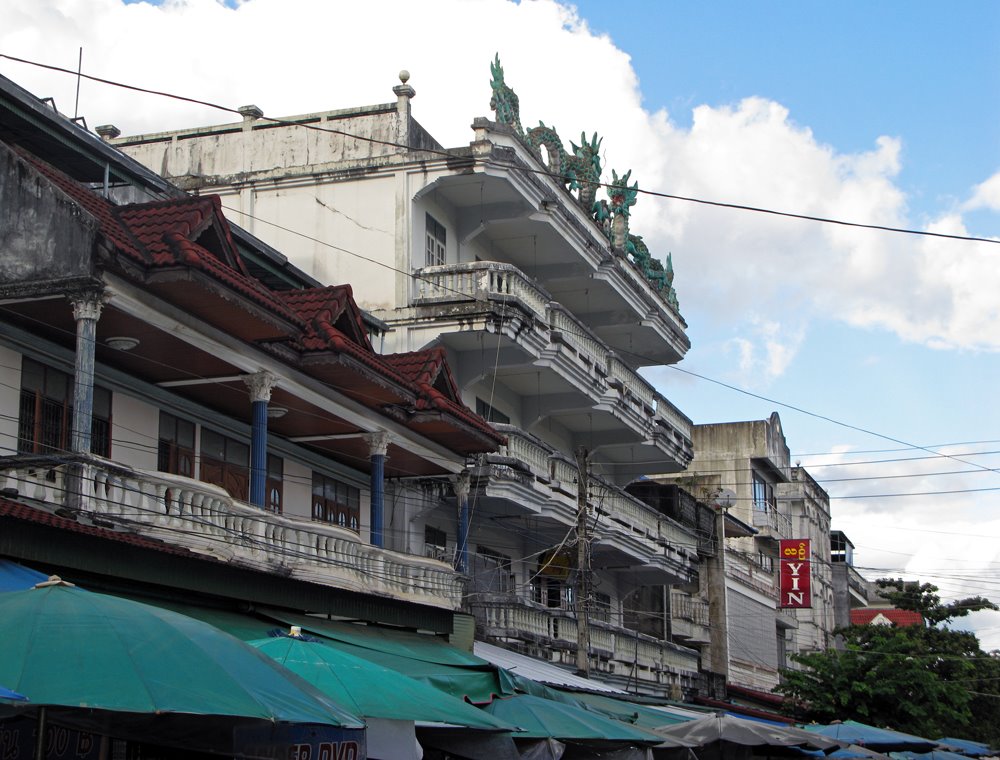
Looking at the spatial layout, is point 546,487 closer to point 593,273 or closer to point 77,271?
point 593,273

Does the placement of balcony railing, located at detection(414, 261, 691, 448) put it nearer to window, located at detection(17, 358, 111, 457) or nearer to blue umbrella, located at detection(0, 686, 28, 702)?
window, located at detection(17, 358, 111, 457)

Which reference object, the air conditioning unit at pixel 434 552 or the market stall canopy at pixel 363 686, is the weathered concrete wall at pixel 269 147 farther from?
the market stall canopy at pixel 363 686

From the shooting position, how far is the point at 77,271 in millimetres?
15766

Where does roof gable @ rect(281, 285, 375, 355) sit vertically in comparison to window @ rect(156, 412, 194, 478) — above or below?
above

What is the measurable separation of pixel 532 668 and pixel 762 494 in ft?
112

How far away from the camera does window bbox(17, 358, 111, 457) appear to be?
1694cm

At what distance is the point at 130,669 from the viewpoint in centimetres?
854

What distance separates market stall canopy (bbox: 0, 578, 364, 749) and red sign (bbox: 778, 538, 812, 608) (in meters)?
41.8

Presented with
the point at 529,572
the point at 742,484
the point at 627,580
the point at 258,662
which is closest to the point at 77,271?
the point at 258,662

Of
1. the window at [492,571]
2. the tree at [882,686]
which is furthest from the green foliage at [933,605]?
the window at [492,571]

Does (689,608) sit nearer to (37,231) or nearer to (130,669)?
(37,231)

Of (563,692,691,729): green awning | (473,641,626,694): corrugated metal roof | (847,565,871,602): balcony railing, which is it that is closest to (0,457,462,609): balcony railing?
(473,641,626,694): corrugated metal roof

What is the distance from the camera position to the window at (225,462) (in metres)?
20.8

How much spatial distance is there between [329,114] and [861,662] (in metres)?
18.8
